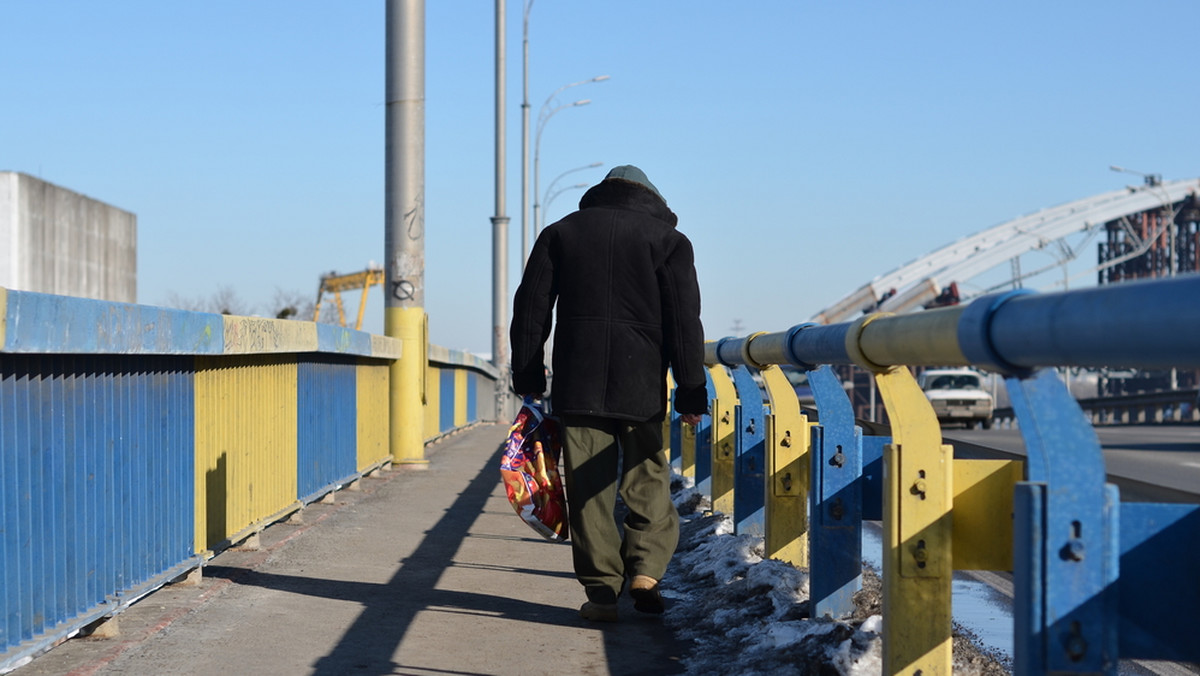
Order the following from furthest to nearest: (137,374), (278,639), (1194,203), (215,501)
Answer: (1194,203)
(215,501)
(137,374)
(278,639)

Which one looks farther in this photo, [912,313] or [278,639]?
[278,639]

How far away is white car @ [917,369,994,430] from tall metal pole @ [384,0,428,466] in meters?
24.6

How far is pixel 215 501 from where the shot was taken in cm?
684

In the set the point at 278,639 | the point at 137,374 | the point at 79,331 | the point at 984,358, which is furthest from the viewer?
the point at 137,374

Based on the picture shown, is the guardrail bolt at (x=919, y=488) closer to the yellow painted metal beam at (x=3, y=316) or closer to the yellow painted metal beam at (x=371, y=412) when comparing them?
the yellow painted metal beam at (x=3, y=316)

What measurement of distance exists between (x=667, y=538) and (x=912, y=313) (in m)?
2.54

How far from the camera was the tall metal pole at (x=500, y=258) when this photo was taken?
27781 millimetres

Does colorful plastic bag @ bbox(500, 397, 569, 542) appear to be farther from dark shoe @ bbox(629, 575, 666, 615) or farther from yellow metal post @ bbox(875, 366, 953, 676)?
yellow metal post @ bbox(875, 366, 953, 676)

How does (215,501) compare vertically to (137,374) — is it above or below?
below

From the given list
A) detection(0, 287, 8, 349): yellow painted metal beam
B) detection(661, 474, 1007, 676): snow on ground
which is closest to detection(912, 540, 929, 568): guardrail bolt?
detection(661, 474, 1007, 676): snow on ground

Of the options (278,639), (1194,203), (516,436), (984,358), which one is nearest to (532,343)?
(516,436)

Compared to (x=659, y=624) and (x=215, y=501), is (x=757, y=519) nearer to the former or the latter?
(x=659, y=624)

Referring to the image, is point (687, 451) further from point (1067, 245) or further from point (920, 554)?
point (1067, 245)

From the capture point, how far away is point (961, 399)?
126ft
